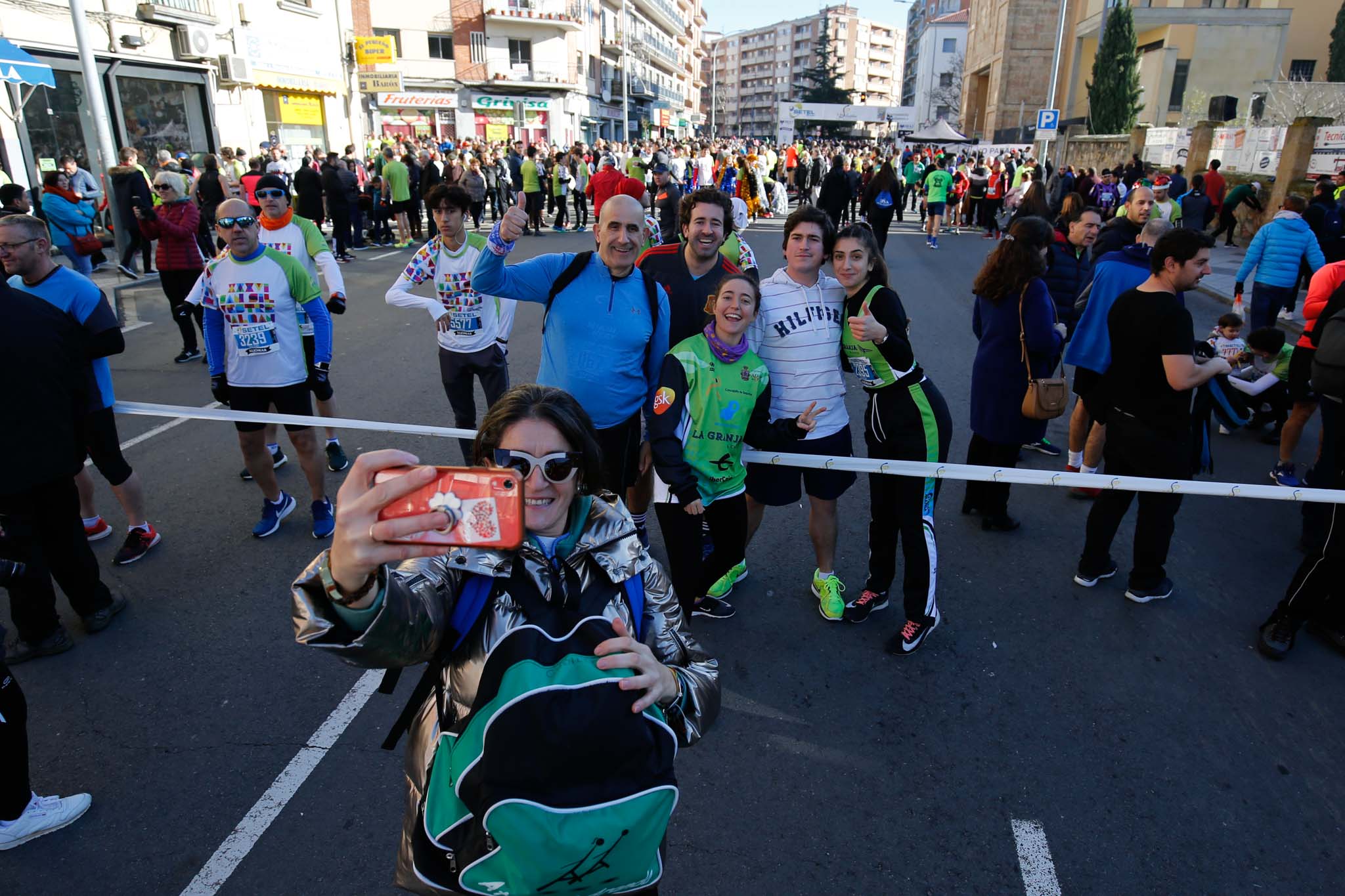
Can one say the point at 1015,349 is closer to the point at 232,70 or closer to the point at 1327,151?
the point at 1327,151

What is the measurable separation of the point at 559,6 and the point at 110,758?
55.0 metres

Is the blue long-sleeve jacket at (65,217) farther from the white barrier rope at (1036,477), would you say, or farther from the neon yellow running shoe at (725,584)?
the white barrier rope at (1036,477)

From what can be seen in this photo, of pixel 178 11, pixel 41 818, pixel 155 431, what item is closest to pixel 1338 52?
pixel 178 11

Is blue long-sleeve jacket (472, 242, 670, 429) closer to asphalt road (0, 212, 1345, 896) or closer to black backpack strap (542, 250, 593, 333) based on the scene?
black backpack strap (542, 250, 593, 333)

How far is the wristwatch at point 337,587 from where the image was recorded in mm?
1388

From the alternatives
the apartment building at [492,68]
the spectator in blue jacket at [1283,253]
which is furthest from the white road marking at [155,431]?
the apartment building at [492,68]

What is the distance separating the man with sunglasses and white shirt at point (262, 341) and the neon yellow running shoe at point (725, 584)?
257 cm

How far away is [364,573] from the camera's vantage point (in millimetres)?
1358

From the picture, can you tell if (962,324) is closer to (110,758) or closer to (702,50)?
(110,758)

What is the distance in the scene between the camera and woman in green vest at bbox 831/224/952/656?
376 cm

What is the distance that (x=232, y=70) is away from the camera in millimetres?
22953

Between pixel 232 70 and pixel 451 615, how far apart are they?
2705cm

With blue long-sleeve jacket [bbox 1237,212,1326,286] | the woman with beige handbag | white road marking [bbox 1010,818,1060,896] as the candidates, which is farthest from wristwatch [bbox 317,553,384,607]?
blue long-sleeve jacket [bbox 1237,212,1326,286]

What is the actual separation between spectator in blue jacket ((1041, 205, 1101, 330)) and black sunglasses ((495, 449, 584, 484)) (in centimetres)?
591
